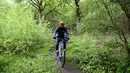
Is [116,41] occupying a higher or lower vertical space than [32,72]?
higher

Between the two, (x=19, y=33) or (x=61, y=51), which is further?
(x=19, y=33)

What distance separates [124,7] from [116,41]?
161 centimetres

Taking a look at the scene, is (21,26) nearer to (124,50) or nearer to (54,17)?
(124,50)

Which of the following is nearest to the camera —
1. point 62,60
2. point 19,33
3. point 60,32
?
point 62,60

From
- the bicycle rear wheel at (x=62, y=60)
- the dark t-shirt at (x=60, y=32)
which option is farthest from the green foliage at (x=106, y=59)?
the dark t-shirt at (x=60, y=32)

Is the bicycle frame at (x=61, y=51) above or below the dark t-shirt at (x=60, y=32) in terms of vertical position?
below

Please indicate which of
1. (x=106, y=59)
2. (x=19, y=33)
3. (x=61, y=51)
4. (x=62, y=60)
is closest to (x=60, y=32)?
(x=61, y=51)

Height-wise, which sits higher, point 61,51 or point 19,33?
point 19,33

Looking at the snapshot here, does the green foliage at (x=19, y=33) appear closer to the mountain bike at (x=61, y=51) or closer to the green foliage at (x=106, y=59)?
the mountain bike at (x=61, y=51)

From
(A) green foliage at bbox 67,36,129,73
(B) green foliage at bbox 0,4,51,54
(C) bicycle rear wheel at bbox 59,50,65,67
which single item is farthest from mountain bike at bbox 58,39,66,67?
(B) green foliage at bbox 0,4,51,54

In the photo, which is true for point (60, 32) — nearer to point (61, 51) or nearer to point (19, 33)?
point (61, 51)

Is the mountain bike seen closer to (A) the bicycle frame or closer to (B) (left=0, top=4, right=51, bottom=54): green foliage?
(A) the bicycle frame

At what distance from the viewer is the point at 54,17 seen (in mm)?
54219

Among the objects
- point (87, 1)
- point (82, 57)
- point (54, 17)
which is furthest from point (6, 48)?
point (54, 17)
